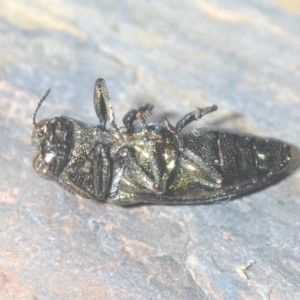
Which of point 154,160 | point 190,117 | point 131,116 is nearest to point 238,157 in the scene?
point 190,117

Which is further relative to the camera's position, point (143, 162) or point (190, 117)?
point (190, 117)

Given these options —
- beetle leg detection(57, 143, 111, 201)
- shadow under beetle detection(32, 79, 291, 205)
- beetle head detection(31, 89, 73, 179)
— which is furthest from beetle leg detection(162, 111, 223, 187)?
beetle head detection(31, 89, 73, 179)

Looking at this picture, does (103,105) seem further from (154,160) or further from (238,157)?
(238,157)

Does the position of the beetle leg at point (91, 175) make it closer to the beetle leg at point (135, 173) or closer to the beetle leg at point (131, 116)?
the beetle leg at point (135, 173)

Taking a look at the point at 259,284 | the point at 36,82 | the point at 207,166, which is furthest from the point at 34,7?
the point at 259,284

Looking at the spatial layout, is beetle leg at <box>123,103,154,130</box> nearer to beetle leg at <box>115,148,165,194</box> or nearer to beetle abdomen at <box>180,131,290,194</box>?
beetle leg at <box>115,148,165,194</box>

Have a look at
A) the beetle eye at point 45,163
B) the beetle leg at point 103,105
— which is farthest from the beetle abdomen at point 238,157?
the beetle eye at point 45,163

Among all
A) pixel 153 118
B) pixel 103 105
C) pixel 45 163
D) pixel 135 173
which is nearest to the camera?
pixel 45 163

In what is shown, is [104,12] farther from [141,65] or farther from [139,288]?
[139,288]
